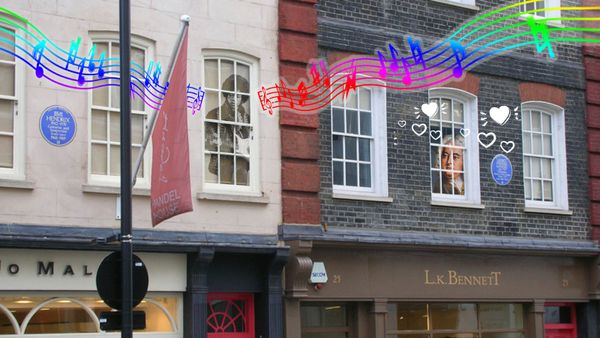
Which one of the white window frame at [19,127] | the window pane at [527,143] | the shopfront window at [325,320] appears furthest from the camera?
the window pane at [527,143]

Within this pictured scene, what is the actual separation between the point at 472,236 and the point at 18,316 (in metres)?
7.82

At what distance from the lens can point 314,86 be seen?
1688 centimetres

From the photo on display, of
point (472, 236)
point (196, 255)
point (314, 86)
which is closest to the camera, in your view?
point (196, 255)

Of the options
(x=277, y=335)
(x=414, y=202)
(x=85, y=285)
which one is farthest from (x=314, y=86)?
(x=85, y=285)

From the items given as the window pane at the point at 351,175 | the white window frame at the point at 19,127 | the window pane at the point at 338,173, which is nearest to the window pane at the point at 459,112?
the window pane at the point at 351,175

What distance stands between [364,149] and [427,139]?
1289 mm

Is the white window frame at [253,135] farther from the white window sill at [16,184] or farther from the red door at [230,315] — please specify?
the white window sill at [16,184]

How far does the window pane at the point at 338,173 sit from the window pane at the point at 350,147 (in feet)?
0.64

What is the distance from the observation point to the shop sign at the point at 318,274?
16219 mm

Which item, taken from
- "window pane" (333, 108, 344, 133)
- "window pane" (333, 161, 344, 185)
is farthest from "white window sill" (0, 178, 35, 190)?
"window pane" (333, 108, 344, 133)

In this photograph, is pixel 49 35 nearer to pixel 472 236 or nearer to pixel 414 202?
pixel 414 202

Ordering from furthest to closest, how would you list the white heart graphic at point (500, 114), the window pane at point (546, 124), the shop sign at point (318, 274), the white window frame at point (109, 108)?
the window pane at point (546, 124) → the white heart graphic at point (500, 114) → the shop sign at point (318, 274) → the white window frame at point (109, 108)

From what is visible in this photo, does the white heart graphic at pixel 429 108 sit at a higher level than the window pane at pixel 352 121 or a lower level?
higher

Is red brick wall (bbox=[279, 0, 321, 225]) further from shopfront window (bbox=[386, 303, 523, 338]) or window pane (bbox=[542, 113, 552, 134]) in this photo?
window pane (bbox=[542, 113, 552, 134])
